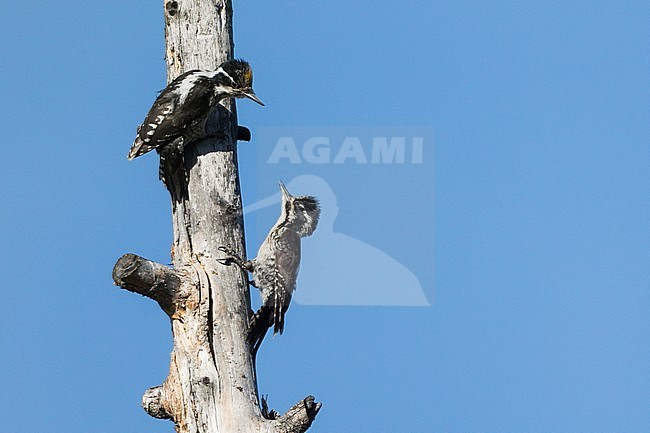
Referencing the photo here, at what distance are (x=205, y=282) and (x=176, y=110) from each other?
0.89m

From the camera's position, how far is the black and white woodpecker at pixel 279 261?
5609 mm

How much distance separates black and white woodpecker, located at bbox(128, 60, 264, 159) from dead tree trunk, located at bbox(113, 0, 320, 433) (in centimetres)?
12

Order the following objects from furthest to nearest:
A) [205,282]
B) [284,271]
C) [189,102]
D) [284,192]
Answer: [284,192], [284,271], [189,102], [205,282]

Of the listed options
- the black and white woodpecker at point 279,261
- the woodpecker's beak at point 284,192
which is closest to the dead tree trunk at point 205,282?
the black and white woodpecker at point 279,261

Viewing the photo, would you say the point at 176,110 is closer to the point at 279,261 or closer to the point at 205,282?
the point at 205,282

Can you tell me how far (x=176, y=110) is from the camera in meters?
5.59

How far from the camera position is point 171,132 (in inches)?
222

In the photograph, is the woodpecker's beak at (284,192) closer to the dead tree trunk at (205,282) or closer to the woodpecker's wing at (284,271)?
the woodpecker's wing at (284,271)

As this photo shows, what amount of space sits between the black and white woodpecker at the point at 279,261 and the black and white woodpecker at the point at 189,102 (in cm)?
66

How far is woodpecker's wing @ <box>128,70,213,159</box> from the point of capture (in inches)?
220

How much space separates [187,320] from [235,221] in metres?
0.58

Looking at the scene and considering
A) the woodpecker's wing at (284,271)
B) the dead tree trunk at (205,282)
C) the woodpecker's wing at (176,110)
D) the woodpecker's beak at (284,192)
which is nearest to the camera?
the dead tree trunk at (205,282)

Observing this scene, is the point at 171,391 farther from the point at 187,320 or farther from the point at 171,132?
the point at 171,132

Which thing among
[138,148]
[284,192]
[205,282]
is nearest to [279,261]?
[284,192]
